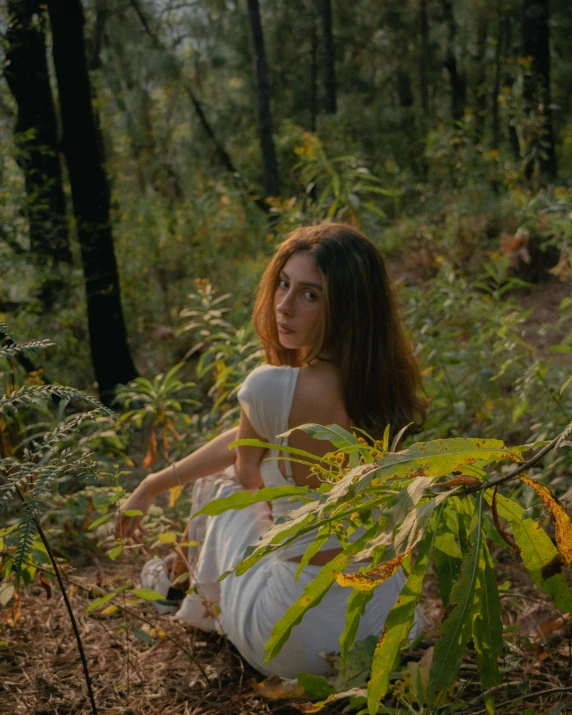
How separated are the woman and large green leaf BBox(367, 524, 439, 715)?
→ 3.17 feet

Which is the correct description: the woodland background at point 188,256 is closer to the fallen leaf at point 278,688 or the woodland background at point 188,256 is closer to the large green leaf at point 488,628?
the fallen leaf at point 278,688

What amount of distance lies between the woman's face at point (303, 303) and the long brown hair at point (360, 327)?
0.03m

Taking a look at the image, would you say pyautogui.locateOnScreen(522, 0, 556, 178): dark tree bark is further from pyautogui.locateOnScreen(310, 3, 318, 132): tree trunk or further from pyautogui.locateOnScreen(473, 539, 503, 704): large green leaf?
pyautogui.locateOnScreen(310, 3, 318, 132): tree trunk

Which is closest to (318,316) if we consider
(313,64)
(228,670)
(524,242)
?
(228,670)

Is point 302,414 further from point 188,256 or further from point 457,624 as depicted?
point 188,256

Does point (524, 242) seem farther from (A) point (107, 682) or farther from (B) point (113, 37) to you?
(B) point (113, 37)

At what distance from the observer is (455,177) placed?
838 centimetres

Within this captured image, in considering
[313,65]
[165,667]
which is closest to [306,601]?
[165,667]

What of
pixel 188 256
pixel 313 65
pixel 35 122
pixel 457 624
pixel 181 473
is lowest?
pixel 188 256

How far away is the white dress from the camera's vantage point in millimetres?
1868

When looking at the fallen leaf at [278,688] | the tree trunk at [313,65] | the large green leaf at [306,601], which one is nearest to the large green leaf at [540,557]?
the large green leaf at [306,601]

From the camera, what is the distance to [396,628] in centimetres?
91

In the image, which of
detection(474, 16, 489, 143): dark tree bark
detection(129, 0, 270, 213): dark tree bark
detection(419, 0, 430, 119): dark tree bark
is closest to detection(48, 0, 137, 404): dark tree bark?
detection(129, 0, 270, 213): dark tree bark

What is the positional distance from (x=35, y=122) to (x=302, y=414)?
3870 mm
